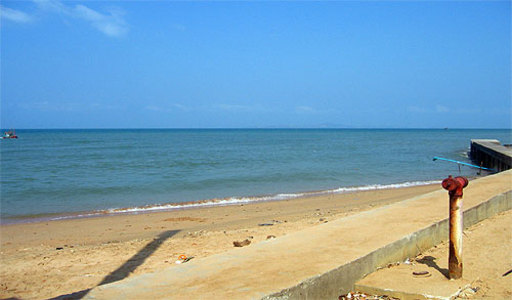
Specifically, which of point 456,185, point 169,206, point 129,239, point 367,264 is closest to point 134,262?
point 129,239

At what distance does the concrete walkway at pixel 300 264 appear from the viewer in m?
3.25

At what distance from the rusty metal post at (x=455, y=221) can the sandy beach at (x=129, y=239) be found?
3577mm

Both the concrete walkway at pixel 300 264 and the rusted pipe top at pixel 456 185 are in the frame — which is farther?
the rusted pipe top at pixel 456 185

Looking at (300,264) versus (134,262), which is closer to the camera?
(300,264)

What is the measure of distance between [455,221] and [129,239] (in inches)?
258

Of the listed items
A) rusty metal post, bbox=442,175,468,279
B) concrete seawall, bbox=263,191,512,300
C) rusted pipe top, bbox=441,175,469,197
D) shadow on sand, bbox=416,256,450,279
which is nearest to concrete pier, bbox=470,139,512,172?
concrete seawall, bbox=263,191,512,300

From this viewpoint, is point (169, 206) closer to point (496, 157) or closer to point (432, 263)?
point (432, 263)

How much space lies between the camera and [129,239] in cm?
870

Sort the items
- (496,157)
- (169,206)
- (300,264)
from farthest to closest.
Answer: (496,157), (169,206), (300,264)

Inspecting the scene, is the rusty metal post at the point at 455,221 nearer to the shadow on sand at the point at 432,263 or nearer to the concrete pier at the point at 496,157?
the shadow on sand at the point at 432,263

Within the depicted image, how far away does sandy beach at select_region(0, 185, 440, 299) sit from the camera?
19.4 ft

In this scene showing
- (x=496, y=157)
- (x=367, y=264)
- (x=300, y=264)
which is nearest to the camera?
(x=300, y=264)

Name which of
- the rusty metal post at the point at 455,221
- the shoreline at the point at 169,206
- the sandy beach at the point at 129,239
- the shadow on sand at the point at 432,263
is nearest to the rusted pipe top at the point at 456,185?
the rusty metal post at the point at 455,221

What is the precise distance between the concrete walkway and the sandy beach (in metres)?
2.20
